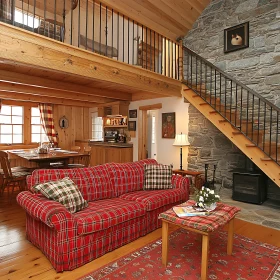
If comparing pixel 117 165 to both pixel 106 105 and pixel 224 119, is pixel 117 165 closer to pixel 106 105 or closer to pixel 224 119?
pixel 224 119

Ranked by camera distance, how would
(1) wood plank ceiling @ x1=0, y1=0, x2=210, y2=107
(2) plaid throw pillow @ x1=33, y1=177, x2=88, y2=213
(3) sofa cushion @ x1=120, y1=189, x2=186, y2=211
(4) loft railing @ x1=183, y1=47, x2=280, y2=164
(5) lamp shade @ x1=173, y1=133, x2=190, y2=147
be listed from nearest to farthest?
(2) plaid throw pillow @ x1=33, y1=177, x2=88, y2=213
(3) sofa cushion @ x1=120, y1=189, x2=186, y2=211
(4) loft railing @ x1=183, y1=47, x2=280, y2=164
(1) wood plank ceiling @ x1=0, y1=0, x2=210, y2=107
(5) lamp shade @ x1=173, y1=133, x2=190, y2=147

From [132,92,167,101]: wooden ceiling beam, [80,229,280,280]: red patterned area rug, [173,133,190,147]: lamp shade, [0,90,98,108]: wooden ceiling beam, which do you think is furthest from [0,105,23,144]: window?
[80,229,280,280]: red patterned area rug

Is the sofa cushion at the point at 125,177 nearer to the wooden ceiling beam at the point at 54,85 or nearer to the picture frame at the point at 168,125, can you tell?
the picture frame at the point at 168,125

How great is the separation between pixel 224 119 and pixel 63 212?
3363mm

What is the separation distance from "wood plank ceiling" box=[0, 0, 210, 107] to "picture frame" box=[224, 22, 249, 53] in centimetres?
114

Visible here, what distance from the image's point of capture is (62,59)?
3250mm

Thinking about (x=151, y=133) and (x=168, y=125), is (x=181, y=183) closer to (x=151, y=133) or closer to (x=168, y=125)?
(x=168, y=125)

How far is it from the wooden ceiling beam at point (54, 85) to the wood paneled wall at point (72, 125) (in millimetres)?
2495

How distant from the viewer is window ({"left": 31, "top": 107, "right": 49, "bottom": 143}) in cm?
735

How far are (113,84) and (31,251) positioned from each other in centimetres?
395

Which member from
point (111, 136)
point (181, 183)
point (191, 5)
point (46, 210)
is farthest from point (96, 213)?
point (191, 5)

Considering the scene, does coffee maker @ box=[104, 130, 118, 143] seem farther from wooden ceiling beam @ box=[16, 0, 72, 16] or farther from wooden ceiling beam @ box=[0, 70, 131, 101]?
wooden ceiling beam @ box=[16, 0, 72, 16]

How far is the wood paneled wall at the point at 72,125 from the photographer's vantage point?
7.89 m

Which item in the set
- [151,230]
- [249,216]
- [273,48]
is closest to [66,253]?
[151,230]
